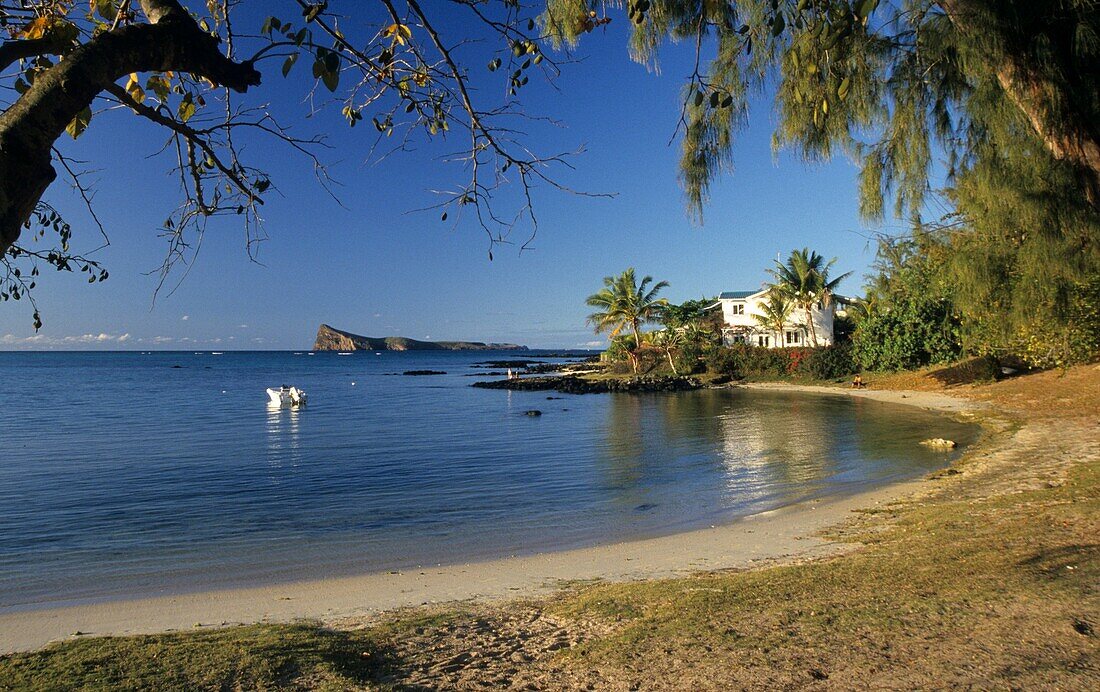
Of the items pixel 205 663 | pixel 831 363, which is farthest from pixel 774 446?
pixel 831 363

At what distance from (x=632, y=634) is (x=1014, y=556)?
3907 millimetres

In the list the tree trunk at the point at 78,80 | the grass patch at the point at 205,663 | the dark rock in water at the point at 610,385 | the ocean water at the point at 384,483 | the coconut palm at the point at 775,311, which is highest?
the coconut palm at the point at 775,311

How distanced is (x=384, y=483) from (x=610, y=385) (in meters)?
38.8

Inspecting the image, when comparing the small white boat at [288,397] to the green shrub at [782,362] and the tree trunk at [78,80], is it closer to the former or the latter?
the green shrub at [782,362]

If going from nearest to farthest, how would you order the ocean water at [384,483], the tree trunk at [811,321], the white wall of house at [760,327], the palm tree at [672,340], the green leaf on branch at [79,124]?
the green leaf on branch at [79,124] → the ocean water at [384,483] → the tree trunk at [811,321] → the white wall of house at [760,327] → the palm tree at [672,340]

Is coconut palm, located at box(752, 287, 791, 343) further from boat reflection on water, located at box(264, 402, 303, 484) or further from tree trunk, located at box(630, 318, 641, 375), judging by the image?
boat reflection on water, located at box(264, 402, 303, 484)

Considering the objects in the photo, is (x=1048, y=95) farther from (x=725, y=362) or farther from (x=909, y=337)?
(x=725, y=362)

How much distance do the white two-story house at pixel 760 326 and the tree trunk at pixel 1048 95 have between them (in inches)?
2114

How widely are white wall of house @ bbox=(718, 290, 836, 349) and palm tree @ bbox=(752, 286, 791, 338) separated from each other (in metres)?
0.62

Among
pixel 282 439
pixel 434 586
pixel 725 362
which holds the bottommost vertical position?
pixel 434 586

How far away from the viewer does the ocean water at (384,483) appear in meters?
10.6

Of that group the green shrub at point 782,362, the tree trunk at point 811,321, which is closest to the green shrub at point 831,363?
the green shrub at point 782,362

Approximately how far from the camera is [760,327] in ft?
207

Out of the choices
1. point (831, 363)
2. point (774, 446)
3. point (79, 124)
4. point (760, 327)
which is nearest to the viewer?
point (79, 124)
